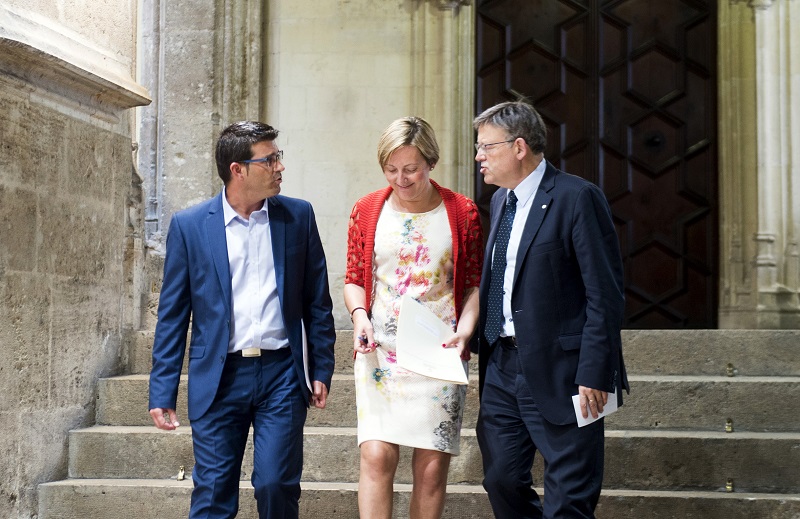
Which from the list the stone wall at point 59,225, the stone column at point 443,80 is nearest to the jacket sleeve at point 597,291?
the stone wall at point 59,225

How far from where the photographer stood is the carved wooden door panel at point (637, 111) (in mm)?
7551

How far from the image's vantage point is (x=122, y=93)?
5367 millimetres

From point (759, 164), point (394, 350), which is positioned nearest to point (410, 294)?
point (394, 350)

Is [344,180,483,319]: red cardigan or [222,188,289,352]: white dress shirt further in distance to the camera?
[344,180,483,319]: red cardigan

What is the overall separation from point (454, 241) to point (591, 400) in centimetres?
78

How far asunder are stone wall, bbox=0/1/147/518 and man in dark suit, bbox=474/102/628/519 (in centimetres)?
Result: 233

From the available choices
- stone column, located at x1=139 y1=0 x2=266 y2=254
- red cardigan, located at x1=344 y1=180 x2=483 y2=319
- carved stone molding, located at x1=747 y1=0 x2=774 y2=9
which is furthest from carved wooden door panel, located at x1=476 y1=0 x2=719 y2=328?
red cardigan, located at x1=344 y1=180 x2=483 y2=319

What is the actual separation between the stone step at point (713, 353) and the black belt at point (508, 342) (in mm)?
2155

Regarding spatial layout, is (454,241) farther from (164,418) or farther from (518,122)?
(164,418)

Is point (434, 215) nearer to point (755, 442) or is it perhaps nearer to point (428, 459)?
point (428, 459)

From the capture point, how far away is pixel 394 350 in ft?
11.5

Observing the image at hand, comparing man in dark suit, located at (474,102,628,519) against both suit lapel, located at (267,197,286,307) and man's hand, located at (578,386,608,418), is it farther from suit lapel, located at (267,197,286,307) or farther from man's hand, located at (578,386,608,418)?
suit lapel, located at (267,197,286,307)

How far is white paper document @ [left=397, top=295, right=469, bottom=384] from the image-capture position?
10.6 ft

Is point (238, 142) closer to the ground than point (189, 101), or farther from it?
closer to the ground
